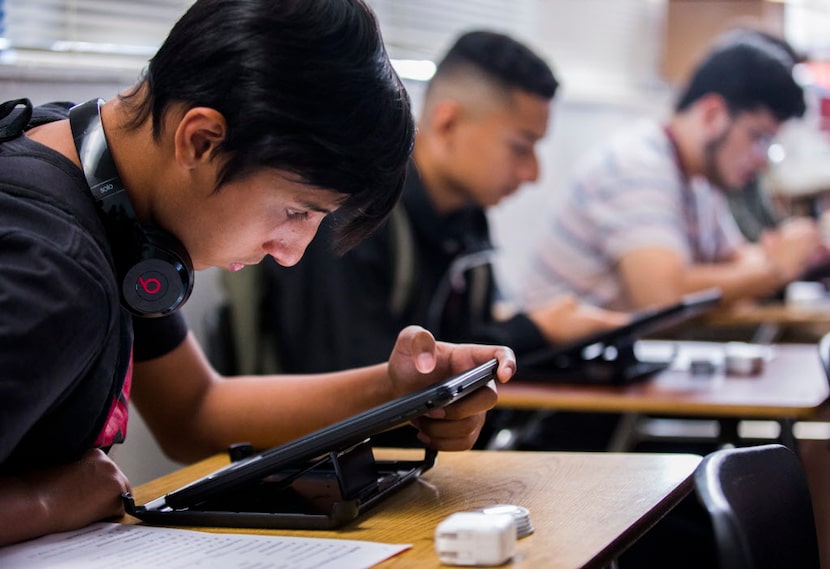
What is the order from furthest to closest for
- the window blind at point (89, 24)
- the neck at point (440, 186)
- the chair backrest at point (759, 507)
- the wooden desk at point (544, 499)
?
the neck at point (440, 186) → the window blind at point (89, 24) → the wooden desk at point (544, 499) → the chair backrest at point (759, 507)

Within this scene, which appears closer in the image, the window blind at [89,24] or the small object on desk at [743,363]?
the window blind at [89,24]

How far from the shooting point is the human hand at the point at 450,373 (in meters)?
1.40

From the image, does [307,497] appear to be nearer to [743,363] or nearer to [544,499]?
[544,499]

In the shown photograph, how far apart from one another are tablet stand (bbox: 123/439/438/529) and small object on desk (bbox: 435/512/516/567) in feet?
0.58

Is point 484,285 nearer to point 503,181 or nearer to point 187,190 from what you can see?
point 503,181

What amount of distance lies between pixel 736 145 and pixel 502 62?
4.26 feet

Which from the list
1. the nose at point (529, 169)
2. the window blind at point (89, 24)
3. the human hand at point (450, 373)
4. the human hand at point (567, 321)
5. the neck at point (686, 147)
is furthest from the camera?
the neck at point (686, 147)

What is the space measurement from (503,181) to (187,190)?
160 cm

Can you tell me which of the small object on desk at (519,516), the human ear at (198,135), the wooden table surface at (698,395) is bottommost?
the wooden table surface at (698,395)

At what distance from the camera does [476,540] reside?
1008mm

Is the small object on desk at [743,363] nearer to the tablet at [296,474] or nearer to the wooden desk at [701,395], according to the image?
the wooden desk at [701,395]

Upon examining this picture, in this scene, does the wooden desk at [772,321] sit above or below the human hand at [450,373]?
below

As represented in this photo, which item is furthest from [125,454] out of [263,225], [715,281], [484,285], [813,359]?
[715,281]

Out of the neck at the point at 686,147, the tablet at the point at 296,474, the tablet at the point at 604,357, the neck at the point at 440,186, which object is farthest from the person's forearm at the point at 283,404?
the neck at the point at 686,147
